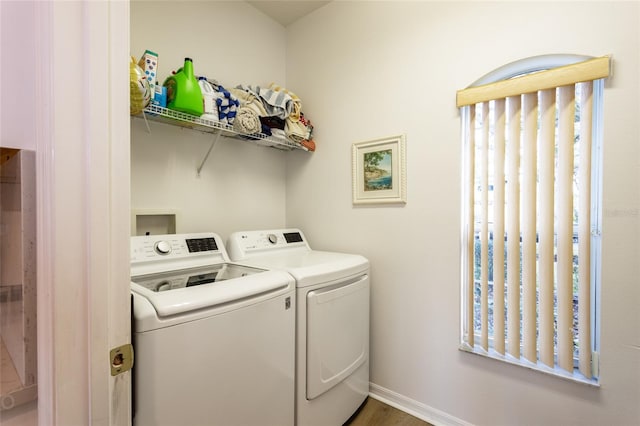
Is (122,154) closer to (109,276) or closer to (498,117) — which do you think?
(109,276)

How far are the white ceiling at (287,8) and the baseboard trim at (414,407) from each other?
109 inches

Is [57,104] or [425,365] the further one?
[425,365]

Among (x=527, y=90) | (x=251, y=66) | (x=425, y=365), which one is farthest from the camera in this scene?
(x=251, y=66)

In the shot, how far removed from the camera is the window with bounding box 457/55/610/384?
1.32 m

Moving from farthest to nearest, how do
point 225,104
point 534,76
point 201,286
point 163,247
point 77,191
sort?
point 225,104, point 163,247, point 534,76, point 201,286, point 77,191

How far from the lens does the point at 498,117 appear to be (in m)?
1.52

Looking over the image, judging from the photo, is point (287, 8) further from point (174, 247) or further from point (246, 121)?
point (174, 247)

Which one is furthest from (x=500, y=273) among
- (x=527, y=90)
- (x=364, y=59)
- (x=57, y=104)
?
(x=57, y=104)

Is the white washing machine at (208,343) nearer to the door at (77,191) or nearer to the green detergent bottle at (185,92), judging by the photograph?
the door at (77,191)

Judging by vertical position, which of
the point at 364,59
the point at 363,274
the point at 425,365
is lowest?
the point at 425,365

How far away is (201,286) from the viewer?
3.67 feet

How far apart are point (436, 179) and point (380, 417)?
1457mm

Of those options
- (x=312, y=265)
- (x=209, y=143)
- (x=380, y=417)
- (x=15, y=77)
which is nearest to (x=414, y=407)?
(x=380, y=417)

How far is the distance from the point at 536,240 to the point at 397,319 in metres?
0.90
